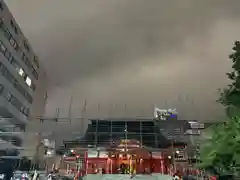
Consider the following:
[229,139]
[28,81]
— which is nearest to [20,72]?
[28,81]

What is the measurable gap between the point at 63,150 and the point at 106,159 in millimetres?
4023

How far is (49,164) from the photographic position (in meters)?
21.4

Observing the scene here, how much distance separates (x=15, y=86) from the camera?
78.1 ft

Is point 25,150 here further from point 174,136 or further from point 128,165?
Result: point 174,136

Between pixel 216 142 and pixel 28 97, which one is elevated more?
pixel 28 97

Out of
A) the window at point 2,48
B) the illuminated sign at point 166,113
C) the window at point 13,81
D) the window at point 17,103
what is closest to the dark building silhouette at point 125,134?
the window at point 17,103

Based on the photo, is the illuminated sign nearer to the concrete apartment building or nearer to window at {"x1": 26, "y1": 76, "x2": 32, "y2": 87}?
→ the concrete apartment building

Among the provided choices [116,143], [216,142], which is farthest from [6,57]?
[216,142]

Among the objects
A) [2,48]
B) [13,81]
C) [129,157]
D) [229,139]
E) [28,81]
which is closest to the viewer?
[229,139]

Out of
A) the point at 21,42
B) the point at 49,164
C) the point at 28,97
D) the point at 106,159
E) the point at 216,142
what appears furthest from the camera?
the point at 28,97

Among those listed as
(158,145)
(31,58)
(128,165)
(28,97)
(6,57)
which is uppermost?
(31,58)

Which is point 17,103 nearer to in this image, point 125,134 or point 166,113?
point 125,134

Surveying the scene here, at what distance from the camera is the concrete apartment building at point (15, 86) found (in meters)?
21.3

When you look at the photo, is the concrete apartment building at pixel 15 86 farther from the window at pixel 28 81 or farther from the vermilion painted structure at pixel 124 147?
the vermilion painted structure at pixel 124 147
